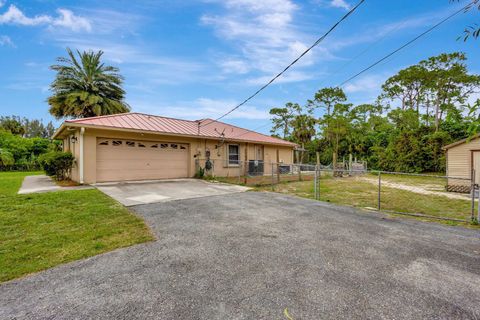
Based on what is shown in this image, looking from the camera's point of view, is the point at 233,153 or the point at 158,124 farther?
the point at 233,153

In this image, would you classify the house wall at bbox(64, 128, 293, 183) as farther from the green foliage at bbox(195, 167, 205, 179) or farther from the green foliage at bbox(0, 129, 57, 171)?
the green foliage at bbox(0, 129, 57, 171)

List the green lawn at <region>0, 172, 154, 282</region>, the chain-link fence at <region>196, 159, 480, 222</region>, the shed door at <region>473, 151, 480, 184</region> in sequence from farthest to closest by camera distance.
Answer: the shed door at <region>473, 151, 480, 184</region>
the chain-link fence at <region>196, 159, 480, 222</region>
the green lawn at <region>0, 172, 154, 282</region>

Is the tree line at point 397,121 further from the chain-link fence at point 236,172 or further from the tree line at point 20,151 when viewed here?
the tree line at point 20,151

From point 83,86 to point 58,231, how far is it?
73.7 feet

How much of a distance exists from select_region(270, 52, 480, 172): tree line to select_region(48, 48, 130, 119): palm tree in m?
21.4

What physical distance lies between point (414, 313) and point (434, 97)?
2871 cm

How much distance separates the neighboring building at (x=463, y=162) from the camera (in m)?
10.6

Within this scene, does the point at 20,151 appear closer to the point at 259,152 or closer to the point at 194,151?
the point at 194,151

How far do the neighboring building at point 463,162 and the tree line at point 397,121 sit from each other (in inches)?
169

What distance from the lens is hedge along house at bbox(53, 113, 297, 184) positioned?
9.51 m

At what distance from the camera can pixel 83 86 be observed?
21.4 metres

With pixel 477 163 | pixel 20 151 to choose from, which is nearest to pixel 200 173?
pixel 477 163

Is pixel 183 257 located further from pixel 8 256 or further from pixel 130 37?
pixel 130 37

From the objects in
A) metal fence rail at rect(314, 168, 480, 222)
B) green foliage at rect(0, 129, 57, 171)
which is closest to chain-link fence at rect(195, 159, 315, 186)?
metal fence rail at rect(314, 168, 480, 222)
